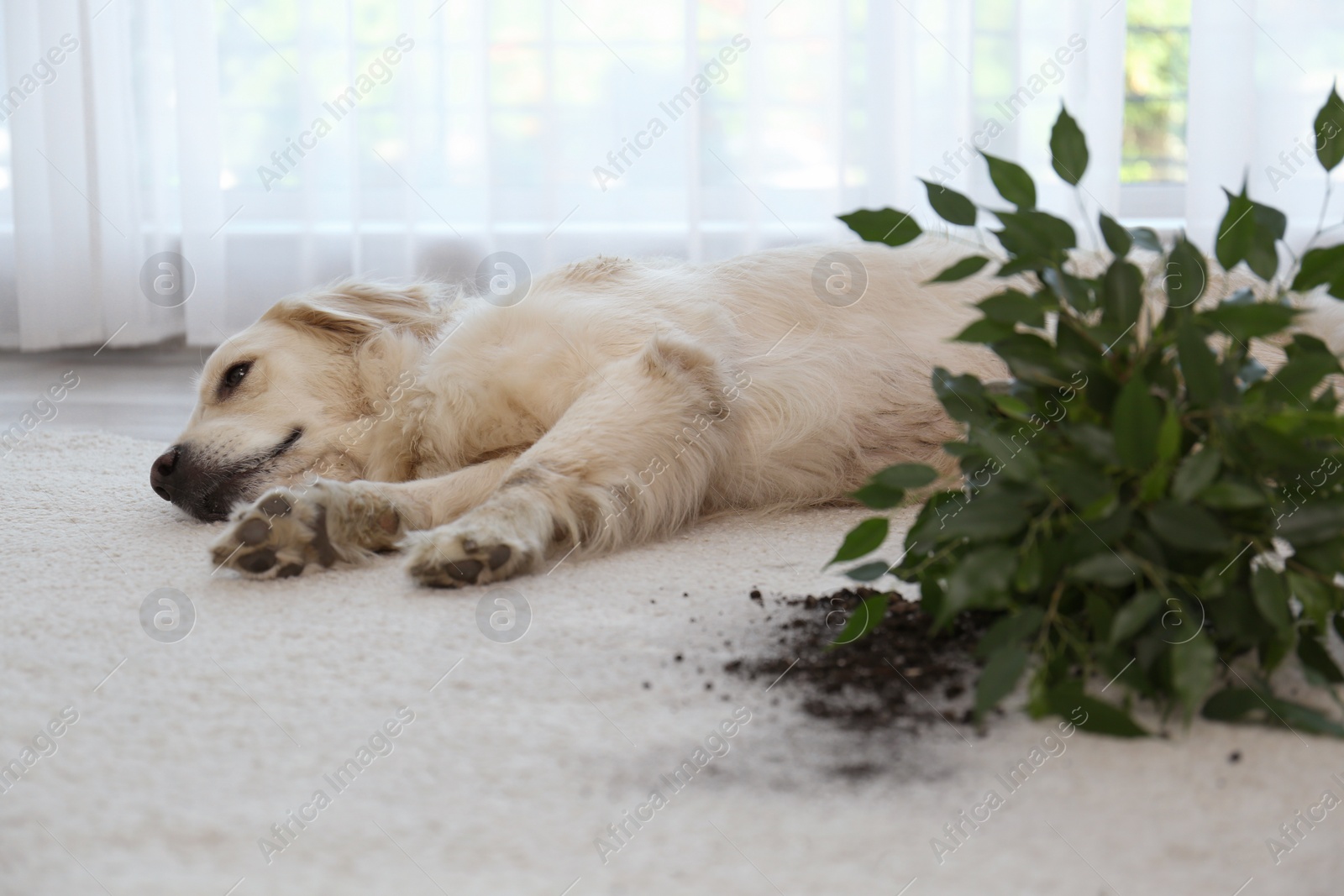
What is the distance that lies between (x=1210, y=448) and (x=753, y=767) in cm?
55

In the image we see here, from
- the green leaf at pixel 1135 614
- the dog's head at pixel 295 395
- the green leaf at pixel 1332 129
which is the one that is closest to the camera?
the green leaf at pixel 1135 614

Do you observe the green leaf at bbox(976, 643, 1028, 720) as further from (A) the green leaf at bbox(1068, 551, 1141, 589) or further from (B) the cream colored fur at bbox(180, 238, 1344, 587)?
(B) the cream colored fur at bbox(180, 238, 1344, 587)

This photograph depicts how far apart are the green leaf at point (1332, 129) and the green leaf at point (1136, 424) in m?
0.35

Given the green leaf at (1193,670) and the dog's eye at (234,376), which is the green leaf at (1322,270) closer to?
the green leaf at (1193,670)

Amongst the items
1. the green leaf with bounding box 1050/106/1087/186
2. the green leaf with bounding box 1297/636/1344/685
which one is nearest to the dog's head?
the green leaf with bounding box 1050/106/1087/186

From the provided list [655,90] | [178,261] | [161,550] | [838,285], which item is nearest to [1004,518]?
[838,285]

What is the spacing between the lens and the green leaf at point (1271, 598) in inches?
41.3

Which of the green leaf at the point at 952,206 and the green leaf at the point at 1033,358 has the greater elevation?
the green leaf at the point at 952,206

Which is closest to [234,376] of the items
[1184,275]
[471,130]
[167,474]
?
[167,474]

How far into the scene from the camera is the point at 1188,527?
1051 millimetres

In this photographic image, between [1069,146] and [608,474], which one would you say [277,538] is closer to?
[608,474]

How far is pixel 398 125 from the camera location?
15.4ft

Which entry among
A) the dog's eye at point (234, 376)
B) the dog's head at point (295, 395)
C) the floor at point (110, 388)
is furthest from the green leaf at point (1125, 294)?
the floor at point (110, 388)

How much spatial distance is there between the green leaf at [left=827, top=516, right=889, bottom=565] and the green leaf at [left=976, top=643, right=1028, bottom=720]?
8.2 inches
